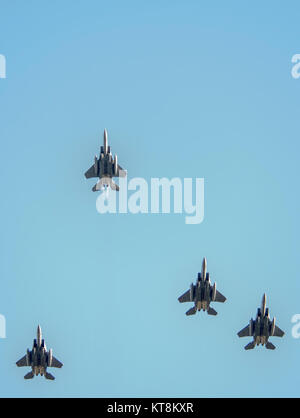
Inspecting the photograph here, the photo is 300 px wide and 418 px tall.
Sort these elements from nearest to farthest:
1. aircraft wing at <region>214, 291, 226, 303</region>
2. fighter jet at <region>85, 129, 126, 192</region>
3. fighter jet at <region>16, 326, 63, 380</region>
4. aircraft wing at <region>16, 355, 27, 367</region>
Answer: fighter jet at <region>16, 326, 63, 380</region>
aircraft wing at <region>16, 355, 27, 367</region>
aircraft wing at <region>214, 291, 226, 303</region>
fighter jet at <region>85, 129, 126, 192</region>

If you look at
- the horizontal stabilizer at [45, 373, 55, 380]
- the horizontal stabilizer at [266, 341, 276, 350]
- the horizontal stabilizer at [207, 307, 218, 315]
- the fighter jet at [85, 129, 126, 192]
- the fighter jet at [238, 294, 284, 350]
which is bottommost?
the horizontal stabilizer at [45, 373, 55, 380]

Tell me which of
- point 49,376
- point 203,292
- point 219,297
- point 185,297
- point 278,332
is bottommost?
point 49,376

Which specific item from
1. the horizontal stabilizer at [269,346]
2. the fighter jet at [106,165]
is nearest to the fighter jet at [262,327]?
the horizontal stabilizer at [269,346]

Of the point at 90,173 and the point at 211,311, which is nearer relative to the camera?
the point at 211,311

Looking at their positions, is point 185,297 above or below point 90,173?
below

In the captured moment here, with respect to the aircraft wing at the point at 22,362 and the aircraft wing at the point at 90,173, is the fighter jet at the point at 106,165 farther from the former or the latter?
the aircraft wing at the point at 22,362

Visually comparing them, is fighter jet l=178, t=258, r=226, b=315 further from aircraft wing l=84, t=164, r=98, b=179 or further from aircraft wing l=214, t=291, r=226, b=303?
aircraft wing l=84, t=164, r=98, b=179

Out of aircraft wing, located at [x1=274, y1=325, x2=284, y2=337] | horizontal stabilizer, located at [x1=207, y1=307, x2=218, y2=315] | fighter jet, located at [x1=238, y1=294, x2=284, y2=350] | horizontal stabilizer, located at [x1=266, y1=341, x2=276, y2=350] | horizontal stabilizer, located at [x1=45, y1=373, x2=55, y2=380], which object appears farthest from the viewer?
horizontal stabilizer, located at [x1=207, y1=307, x2=218, y2=315]

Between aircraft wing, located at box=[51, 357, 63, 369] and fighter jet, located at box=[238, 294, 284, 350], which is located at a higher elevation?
fighter jet, located at box=[238, 294, 284, 350]

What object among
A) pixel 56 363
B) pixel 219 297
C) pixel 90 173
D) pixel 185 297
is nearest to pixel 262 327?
pixel 219 297

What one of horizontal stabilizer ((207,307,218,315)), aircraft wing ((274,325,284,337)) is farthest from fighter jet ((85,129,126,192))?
aircraft wing ((274,325,284,337))

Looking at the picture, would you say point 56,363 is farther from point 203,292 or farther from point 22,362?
point 203,292
